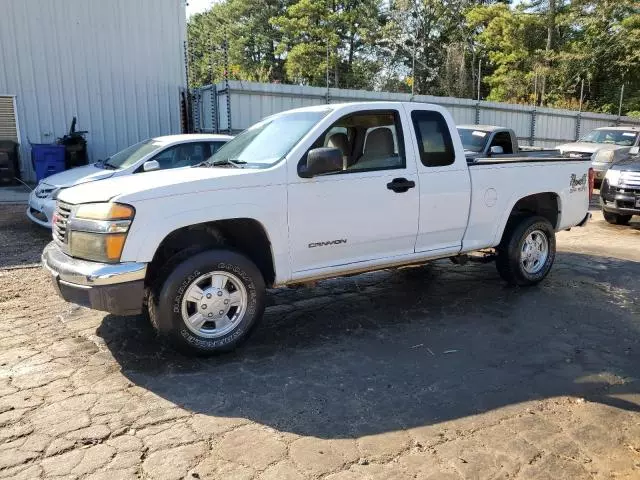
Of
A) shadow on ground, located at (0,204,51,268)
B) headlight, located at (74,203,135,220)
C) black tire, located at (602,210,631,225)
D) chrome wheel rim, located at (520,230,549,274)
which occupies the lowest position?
black tire, located at (602,210,631,225)

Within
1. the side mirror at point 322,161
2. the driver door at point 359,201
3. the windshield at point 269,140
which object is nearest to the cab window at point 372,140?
the driver door at point 359,201

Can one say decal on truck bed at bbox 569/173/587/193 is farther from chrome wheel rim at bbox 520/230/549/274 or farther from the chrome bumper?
the chrome bumper

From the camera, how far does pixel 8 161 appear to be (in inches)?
524

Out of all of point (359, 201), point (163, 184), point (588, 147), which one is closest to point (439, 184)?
point (359, 201)

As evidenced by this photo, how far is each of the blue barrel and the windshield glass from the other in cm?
469

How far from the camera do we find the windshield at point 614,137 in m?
15.6

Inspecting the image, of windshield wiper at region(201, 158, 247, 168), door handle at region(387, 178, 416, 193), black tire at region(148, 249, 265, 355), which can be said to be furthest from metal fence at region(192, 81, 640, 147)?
black tire at region(148, 249, 265, 355)

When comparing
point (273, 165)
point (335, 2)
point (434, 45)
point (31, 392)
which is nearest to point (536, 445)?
point (273, 165)

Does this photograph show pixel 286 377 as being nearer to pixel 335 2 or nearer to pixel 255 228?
pixel 255 228

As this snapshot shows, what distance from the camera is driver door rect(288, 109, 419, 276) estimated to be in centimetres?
448

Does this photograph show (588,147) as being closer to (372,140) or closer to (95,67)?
(372,140)

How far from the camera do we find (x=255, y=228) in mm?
4367

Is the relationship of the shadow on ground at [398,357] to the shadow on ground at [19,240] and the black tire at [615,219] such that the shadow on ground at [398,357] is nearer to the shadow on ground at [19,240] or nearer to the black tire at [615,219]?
the shadow on ground at [19,240]

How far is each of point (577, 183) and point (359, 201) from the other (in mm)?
3326
